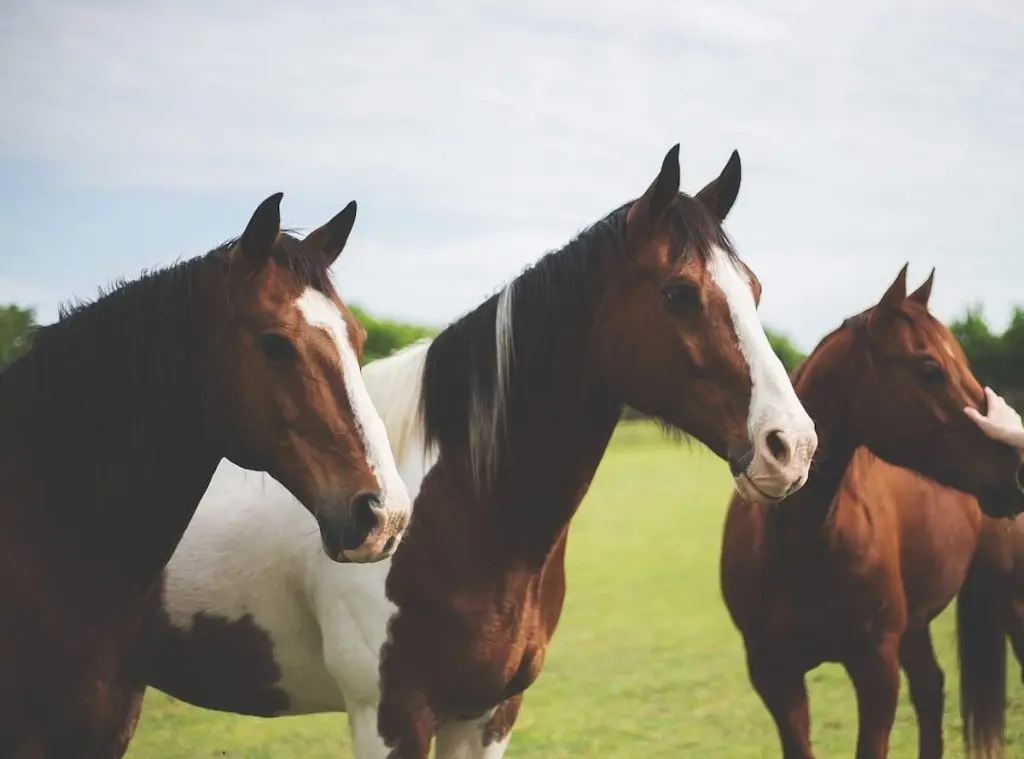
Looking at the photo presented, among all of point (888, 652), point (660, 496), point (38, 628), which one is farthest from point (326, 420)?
point (660, 496)

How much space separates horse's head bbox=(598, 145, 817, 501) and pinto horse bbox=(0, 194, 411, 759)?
0.72 meters

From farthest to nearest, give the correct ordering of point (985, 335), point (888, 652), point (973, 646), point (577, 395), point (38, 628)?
point (985, 335) < point (973, 646) < point (888, 652) < point (577, 395) < point (38, 628)

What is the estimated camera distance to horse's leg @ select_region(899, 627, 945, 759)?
484 cm

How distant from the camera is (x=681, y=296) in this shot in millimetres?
2502

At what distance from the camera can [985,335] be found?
Answer: 22594mm

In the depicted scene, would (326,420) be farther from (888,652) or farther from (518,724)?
(518,724)

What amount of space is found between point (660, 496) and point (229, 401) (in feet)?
57.4

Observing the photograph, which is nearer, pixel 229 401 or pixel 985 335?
pixel 229 401

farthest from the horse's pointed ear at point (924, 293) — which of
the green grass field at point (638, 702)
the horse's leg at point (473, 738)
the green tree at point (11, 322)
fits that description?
the green tree at point (11, 322)

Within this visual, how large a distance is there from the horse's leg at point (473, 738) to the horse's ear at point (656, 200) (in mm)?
1367

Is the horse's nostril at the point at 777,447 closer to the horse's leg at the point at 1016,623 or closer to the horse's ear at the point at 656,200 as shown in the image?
the horse's ear at the point at 656,200

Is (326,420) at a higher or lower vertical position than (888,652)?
higher

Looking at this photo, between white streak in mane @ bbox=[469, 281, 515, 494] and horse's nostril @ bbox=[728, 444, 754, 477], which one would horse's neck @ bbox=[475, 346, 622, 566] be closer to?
white streak in mane @ bbox=[469, 281, 515, 494]

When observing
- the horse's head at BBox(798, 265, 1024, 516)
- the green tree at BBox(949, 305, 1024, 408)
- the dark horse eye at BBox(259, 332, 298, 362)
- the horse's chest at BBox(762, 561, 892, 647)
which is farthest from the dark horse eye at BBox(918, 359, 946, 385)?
the green tree at BBox(949, 305, 1024, 408)
